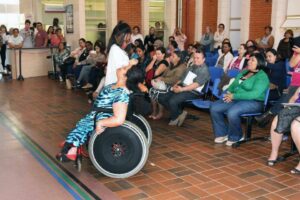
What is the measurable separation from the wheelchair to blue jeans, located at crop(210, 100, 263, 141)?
1399 millimetres

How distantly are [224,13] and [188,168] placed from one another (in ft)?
28.5

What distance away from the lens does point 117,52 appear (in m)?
3.73

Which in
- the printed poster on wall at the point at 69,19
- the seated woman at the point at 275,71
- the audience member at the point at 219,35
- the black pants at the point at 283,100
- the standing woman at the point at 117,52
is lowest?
the black pants at the point at 283,100

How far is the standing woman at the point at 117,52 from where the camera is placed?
12.3 feet

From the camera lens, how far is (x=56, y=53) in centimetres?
1145

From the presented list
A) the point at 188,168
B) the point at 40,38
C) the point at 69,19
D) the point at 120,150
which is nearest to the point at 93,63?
the point at 40,38

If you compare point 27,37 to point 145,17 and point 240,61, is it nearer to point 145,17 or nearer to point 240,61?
point 145,17

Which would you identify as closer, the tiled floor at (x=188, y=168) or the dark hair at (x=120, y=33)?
the tiled floor at (x=188, y=168)

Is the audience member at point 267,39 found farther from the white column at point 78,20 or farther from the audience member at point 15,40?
the audience member at point 15,40

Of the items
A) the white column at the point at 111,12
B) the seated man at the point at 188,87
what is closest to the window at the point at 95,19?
the white column at the point at 111,12

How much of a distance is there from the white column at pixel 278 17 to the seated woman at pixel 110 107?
719 centimetres

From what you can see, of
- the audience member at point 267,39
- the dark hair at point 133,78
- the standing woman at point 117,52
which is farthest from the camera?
the audience member at point 267,39

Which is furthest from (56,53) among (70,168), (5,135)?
(70,168)

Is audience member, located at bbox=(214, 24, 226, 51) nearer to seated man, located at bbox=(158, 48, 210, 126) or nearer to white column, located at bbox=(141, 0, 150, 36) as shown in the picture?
white column, located at bbox=(141, 0, 150, 36)
